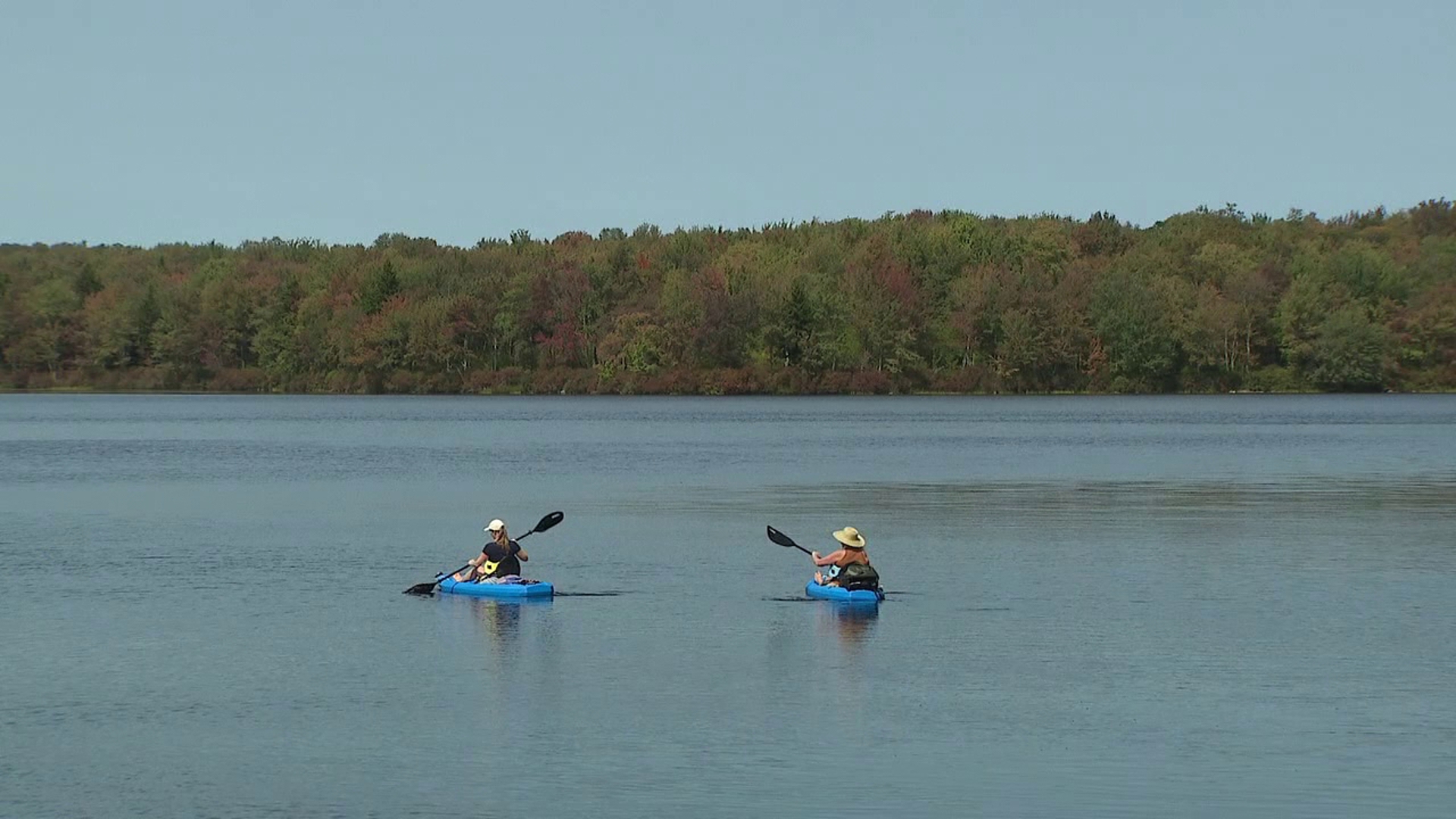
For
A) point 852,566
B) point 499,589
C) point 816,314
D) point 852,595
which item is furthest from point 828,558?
point 816,314

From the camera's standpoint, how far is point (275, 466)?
64.6 metres

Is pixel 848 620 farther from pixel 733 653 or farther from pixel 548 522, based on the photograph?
pixel 548 522

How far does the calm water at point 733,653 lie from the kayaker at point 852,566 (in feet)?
2.16

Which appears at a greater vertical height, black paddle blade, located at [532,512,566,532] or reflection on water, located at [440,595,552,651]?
black paddle blade, located at [532,512,566,532]

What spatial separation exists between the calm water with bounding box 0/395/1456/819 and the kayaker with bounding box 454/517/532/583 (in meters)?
0.64

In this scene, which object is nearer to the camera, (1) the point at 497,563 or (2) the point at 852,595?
(2) the point at 852,595

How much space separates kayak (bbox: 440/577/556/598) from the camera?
28.7 m

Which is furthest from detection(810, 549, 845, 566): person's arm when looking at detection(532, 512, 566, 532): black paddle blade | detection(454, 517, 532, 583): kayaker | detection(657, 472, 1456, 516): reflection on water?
detection(657, 472, 1456, 516): reflection on water

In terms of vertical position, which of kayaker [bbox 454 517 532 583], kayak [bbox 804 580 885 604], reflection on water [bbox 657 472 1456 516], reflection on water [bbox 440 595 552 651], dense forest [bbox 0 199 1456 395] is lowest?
reflection on water [bbox 440 595 552 651]

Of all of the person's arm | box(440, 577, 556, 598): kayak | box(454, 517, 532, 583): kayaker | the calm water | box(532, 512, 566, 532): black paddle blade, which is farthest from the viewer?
box(532, 512, 566, 532): black paddle blade

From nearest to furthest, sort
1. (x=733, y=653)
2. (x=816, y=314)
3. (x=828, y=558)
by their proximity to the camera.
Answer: (x=733, y=653) → (x=828, y=558) → (x=816, y=314)

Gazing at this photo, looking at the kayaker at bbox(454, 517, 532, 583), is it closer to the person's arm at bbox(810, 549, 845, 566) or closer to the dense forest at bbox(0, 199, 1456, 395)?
the person's arm at bbox(810, 549, 845, 566)

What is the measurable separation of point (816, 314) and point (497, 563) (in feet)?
401

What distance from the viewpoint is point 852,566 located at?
92.3 feet
